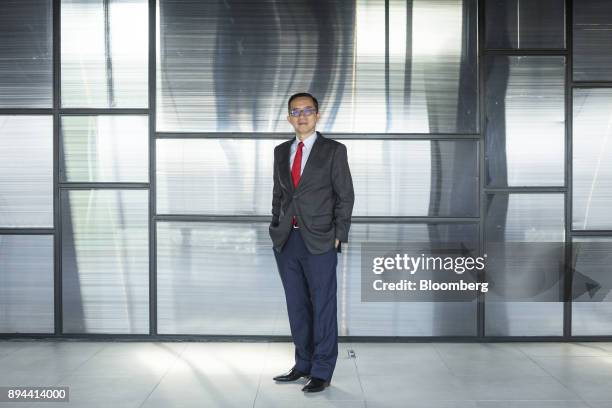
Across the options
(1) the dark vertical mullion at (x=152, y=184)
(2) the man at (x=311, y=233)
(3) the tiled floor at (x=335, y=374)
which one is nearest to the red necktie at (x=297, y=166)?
(2) the man at (x=311, y=233)

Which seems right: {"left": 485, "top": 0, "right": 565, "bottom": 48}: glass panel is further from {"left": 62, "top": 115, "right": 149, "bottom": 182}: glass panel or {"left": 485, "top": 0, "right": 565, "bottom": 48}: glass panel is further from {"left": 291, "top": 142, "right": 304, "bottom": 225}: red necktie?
{"left": 62, "top": 115, "right": 149, "bottom": 182}: glass panel

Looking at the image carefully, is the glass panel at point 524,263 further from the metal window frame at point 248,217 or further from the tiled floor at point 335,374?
the tiled floor at point 335,374

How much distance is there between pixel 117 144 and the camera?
4.94 meters

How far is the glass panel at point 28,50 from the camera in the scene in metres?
4.93

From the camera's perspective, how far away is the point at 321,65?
4875 millimetres

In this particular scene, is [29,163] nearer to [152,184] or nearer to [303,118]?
[152,184]

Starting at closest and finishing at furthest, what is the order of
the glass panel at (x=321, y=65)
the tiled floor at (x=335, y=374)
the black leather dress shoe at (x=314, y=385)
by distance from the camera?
the tiled floor at (x=335, y=374) → the black leather dress shoe at (x=314, y=385) → the glass panel at (x=321, y=65)

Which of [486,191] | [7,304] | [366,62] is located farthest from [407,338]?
[7,304]

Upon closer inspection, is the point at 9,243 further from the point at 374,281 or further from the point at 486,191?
the point at 486,191

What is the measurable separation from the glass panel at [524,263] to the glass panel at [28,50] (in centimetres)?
330

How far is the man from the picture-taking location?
3.83m

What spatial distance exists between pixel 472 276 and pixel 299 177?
175 cm

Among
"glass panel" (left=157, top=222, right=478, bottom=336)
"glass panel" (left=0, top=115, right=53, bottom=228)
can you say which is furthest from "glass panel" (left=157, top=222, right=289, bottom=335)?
"glass panel" (left=0, top=115, right=53, bottom=228)

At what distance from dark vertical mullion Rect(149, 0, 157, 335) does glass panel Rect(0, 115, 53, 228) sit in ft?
2.41
